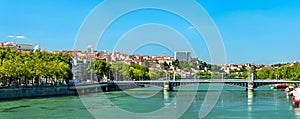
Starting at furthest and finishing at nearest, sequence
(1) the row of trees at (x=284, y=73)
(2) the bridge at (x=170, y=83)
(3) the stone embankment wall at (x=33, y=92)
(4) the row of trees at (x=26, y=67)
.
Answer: (1) the row of trees at (x=284, y=73), (2) the bridge at (x=170, y=83), (4) the row of trees at (x=26, y=67), (3) the stone embankment wall at (x=33, y=92)

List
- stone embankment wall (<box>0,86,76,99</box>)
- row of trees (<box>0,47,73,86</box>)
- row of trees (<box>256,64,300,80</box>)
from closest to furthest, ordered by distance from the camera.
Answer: stone embankment wall (<box>0,86,76,99</box>) → row of trees (<box>0,47,73,86</box>) → row of trees (<box>256,64,300,80</box>)

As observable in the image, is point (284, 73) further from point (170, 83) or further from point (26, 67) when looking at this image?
point (26, 67)

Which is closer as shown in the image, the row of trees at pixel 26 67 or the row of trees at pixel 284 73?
the row of trees at pixel 26 67

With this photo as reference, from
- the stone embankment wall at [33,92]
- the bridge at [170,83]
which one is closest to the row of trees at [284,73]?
the bridge at [170,83]

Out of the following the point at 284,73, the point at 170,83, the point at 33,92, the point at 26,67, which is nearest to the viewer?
the point at 33,92

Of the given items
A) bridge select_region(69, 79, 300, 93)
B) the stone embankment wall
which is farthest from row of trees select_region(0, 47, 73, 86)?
bridge select_region(69, 79, 300, 93)

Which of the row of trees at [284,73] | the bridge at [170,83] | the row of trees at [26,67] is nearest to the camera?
the row of trees at [26,67]

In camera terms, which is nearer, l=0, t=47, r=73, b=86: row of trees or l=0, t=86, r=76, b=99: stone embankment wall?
l=0, t=86, r=76, b=99: stone embankment wall

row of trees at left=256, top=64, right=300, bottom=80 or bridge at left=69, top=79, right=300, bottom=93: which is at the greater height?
row of trees at left=256, top=64, right=300, bottom=80

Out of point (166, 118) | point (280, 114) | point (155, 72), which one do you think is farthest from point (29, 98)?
point (155, 72)

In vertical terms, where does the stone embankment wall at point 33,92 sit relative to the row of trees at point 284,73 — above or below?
below

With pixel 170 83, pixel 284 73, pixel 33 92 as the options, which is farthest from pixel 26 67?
pixel 284 73

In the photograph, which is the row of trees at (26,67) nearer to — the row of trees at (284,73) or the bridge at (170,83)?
the bridge at (170,83)

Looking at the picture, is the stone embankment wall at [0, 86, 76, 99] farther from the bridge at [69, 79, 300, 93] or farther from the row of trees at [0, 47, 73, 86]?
the bridge at [69, 79, 300, 93]
